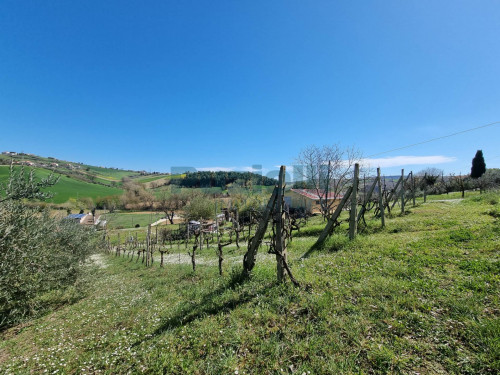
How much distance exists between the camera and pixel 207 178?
293ft

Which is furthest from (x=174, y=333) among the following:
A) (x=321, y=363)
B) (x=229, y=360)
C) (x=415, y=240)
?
(x=415, y=240)

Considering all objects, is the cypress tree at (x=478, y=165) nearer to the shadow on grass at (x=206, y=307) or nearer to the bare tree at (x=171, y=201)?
the shadow on grass at (x=206, y=307)

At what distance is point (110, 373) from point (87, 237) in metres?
11.5

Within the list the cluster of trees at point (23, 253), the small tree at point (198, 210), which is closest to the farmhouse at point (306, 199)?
the small tree at point (198, 210)

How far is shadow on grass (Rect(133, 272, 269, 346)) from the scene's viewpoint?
4.70 m

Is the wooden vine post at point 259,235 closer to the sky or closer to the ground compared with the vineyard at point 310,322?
closer to the sky

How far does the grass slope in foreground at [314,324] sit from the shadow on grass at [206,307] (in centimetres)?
4

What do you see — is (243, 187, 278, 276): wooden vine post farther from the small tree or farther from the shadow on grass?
the small tree

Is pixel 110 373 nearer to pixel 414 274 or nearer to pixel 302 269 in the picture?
pixel 302 269

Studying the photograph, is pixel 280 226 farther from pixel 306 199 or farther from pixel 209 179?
pixel 209 179

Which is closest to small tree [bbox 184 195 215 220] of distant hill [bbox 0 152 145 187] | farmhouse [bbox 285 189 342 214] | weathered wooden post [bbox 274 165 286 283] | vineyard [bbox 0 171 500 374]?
farmhouse [bbox 285 189 342 214]

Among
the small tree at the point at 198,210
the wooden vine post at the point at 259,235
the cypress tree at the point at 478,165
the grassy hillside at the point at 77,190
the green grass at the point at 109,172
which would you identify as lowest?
the small tree at the point at 198,210

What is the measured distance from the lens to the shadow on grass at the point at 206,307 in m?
4.70

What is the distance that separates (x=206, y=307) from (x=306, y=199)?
43311 mm
